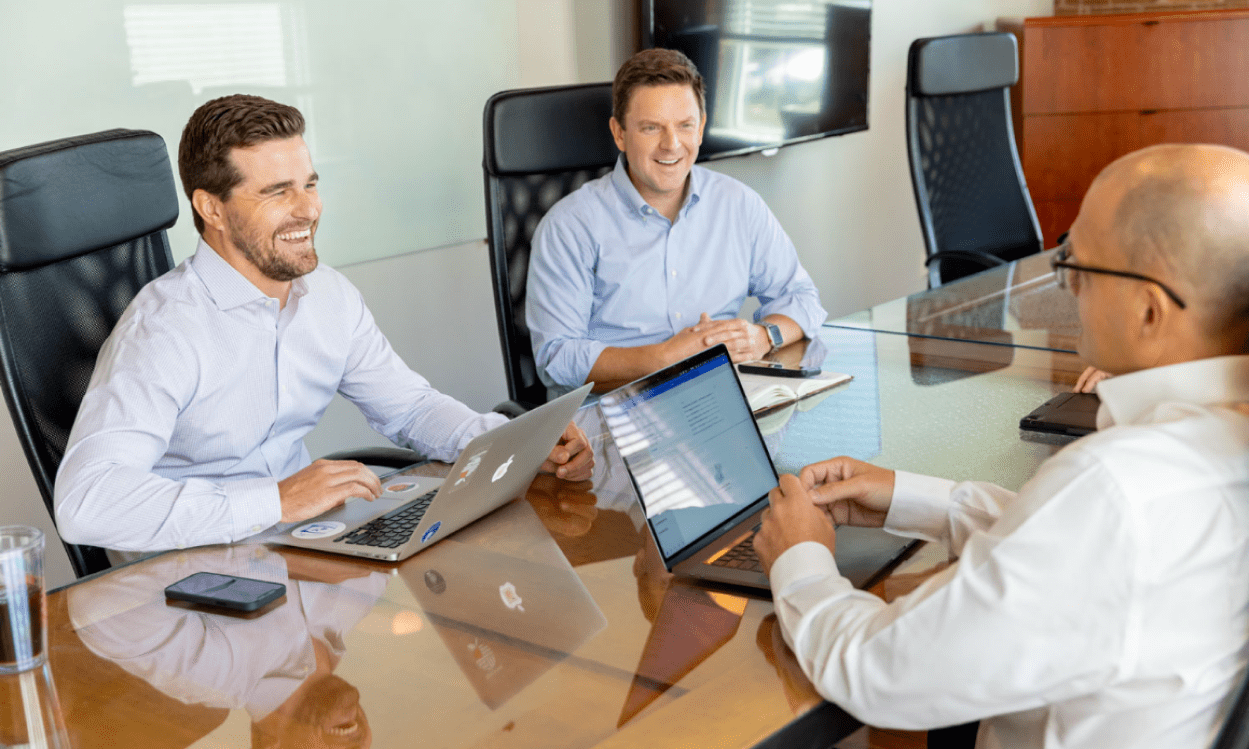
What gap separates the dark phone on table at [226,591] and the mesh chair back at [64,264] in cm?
48

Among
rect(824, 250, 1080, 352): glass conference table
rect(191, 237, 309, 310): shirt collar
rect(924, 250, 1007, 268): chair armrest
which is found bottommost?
rect(924, 250, 1007, 268): chair armrest

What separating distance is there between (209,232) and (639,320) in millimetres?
1106

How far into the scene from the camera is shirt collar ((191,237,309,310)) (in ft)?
5.87

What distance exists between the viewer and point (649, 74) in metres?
2.58

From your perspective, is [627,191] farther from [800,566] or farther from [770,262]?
[800,566]

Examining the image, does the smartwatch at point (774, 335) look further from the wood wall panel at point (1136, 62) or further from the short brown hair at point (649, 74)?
the wood wall panel at point (1136, 62)

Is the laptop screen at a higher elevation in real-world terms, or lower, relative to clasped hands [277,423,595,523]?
higher

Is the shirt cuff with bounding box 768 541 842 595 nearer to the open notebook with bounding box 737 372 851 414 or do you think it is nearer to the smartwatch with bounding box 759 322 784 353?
the open notebook with bounding box 737 372 851 414

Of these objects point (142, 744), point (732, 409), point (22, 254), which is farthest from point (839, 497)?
point (22, 254)

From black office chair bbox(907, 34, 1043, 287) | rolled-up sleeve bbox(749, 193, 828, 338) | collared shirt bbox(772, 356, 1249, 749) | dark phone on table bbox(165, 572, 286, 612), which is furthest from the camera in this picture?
black office chair bbox(907, 34, 1043, 287)

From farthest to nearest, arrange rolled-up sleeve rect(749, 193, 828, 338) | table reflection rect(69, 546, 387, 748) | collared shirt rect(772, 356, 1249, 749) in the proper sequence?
rolled-up sleeve rect(749, 193, 828, 338) < table reflection rect(69, 546, 387, 748) < collared shirt rect(772, 356, 1249, 749)

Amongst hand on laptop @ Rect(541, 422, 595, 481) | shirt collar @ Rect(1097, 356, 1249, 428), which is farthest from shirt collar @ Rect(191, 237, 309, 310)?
shirt collar @ Rect(1097, 356, 1249, 428)

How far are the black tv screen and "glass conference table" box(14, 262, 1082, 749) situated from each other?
235 centimetres

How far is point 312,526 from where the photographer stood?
4.92 feet
